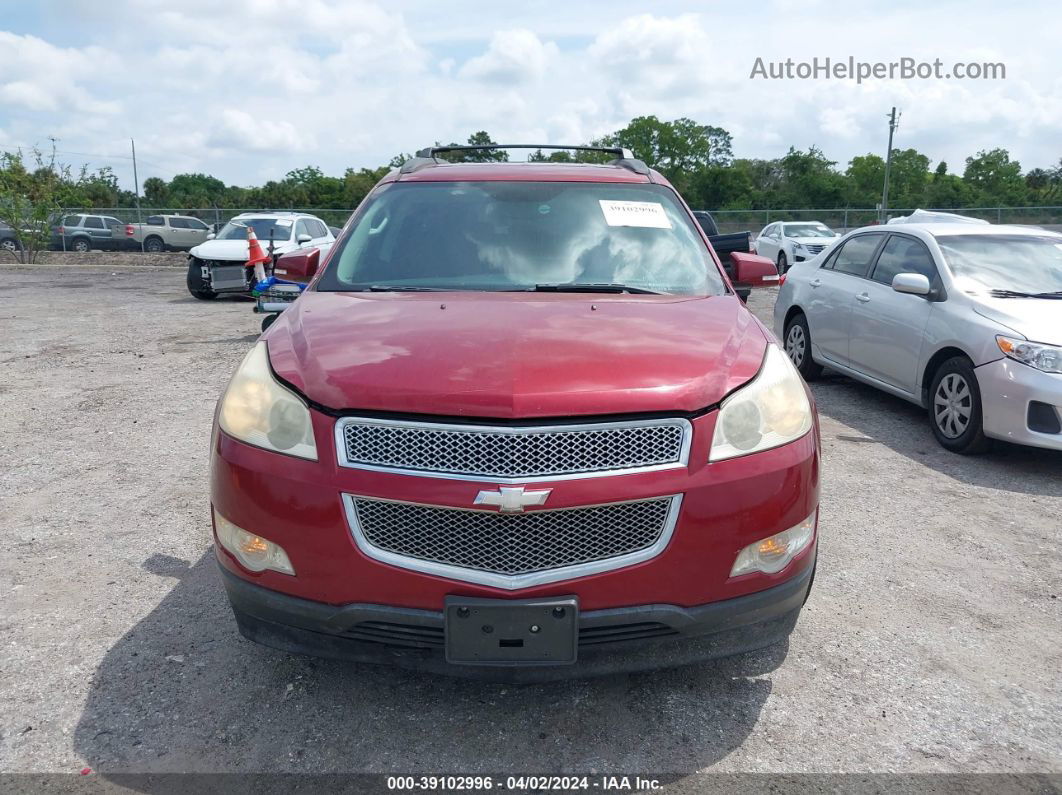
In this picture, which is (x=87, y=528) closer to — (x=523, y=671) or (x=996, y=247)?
(x=523, y=671)

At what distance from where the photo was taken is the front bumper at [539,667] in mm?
2393

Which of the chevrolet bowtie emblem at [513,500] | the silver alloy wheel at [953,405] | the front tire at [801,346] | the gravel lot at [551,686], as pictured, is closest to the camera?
the chevrolet bowtie emblem at [513,500]

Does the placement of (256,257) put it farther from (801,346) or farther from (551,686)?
(551,686)

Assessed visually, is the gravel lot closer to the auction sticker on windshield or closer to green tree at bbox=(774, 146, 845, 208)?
the auction sticker on windshield

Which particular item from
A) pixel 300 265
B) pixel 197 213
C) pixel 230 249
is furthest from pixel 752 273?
pixel 197 213

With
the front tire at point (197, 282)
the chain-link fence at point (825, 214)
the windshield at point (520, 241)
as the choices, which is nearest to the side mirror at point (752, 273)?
the windshield at point (520, 241)

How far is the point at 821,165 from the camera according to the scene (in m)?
81.3

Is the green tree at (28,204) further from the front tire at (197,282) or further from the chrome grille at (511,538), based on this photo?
the chrome grille at (511,538)

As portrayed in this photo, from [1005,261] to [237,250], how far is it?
1240 centimetres

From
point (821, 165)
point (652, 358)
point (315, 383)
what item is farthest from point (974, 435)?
point (821, 165)

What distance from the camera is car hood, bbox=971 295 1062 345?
5414mm

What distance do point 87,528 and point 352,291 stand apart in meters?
2.06

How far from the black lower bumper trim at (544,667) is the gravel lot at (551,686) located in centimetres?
30

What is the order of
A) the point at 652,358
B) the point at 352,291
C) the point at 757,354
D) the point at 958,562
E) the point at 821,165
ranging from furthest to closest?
1. the point at 821,165
2. the point at 958,562
3. the point at 352,291
4. the point at 757,354
5. the point at 652,358
